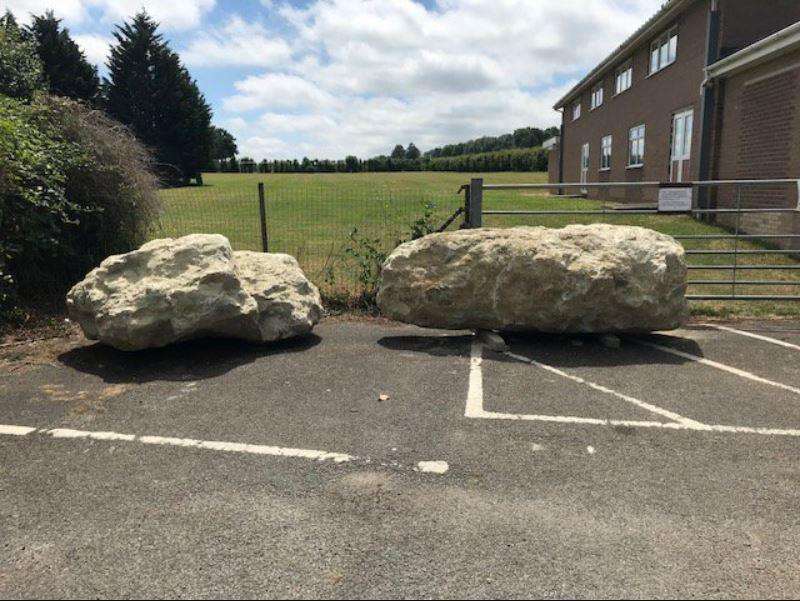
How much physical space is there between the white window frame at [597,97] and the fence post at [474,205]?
848 inches

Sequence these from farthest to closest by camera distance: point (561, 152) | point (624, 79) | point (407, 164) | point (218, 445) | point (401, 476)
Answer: point (407, 164)
point (561, 152)
point (624, 79)
point (218, 445)
point (401, 476)

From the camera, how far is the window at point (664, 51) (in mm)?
18047

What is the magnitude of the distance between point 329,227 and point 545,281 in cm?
927

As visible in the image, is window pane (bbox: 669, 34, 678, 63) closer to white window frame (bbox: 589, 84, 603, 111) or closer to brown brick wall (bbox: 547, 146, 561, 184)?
white window frame (bbox: 589, 84, 603, 111)

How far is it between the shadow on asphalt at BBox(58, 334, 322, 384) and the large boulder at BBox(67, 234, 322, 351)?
18 centimetres

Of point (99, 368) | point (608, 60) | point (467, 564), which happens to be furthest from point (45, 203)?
point (608, 60)

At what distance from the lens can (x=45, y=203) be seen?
719 centimetres

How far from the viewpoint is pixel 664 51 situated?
62.4 ft

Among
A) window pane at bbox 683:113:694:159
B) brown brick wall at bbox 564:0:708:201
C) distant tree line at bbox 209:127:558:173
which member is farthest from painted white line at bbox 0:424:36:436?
distant tree line at bbox 209:127:558:173

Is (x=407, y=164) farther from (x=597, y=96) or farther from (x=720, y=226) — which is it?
(x=720, y=226)

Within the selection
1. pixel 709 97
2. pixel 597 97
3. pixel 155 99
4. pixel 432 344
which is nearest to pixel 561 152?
pixel 597 97

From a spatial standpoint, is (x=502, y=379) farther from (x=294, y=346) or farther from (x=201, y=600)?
(x=201, y=600)

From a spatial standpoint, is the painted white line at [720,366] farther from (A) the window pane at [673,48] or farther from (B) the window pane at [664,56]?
(B) the window pane at [664,56]

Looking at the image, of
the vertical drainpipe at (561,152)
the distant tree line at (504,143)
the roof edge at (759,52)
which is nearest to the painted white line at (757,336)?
the roof edge at (759,52)
